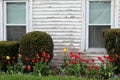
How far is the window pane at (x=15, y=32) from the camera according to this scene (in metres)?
9.67

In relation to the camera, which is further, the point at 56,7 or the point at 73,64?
the point at 56,7

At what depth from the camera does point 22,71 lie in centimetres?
838

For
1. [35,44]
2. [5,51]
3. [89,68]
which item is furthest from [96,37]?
[5,51]

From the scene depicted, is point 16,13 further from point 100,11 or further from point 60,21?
point 100,11

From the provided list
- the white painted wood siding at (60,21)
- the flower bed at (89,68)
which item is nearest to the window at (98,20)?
the white painted wood siding at (60,21)

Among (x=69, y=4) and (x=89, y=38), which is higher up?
(x=69, y=4)

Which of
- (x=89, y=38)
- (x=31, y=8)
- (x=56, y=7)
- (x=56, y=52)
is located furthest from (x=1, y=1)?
(x=89, y=38)

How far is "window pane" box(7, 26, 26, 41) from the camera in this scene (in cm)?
967

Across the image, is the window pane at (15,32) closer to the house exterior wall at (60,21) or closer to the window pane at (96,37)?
the house exterior wall at (60,21)

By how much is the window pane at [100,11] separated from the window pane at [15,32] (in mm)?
2461

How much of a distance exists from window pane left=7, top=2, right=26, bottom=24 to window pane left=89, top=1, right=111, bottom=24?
2352mm

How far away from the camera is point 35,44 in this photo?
27.5ft

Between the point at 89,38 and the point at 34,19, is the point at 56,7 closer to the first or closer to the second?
the point at 34,19

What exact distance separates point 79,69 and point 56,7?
8.18 feet
